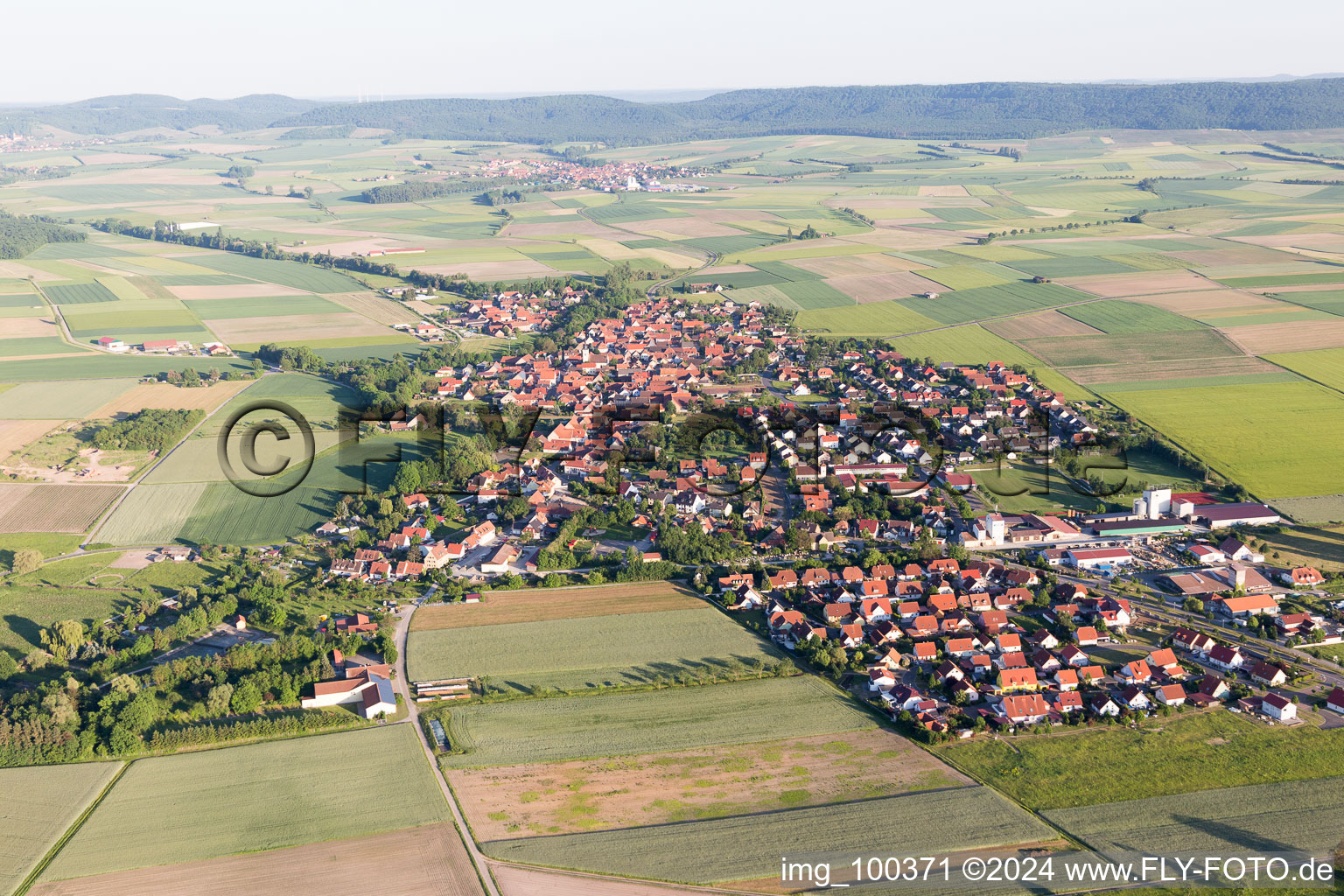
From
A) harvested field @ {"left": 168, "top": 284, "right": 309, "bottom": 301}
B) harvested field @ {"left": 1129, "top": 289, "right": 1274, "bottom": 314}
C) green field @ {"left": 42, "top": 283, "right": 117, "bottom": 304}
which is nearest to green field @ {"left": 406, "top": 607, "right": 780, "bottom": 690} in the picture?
harvested field @ {"left": 1129, "top": 289, "right": 1274, "bottom": 314}

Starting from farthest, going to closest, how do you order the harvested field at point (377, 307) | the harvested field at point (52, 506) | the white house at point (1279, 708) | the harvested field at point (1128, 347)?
the harvested field at point (377, 307), the harvested field at point (1128, 347), the harvested field at point (52, 506), the white house at point (1279, 708)

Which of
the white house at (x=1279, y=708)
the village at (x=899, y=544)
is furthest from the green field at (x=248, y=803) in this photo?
the white house at (x=1279, y=708)

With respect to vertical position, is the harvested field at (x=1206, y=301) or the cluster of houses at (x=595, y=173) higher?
the cluster of houses at (x=595, y=173)

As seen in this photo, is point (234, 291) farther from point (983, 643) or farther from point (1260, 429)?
point (1260, 429)

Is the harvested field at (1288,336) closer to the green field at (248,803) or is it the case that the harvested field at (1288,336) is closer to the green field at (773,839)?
the green field at (773,839)

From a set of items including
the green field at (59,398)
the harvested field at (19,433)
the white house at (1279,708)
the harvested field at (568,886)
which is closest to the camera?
the harvested field at (568,886)

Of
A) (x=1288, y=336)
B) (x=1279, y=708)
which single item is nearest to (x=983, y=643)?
(x=1279, y=708)
